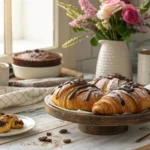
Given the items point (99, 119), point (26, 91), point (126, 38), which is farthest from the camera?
point (126, 38)

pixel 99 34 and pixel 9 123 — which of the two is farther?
pixel 99 34

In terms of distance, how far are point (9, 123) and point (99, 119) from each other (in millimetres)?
235

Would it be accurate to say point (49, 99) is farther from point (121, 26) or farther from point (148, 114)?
point (121, 26)

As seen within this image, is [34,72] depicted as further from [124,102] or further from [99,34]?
[124,102]

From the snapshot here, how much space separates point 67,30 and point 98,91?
2.72 ft

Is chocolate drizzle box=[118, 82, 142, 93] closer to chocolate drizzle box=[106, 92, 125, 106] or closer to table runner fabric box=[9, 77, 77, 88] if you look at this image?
chocolate drizzle box=[106, 92, 125, 106]

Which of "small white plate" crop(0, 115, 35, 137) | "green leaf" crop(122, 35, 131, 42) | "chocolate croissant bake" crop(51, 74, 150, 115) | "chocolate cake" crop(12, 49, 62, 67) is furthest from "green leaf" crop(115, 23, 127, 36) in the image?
"small white plate" crop(0, 115, 35, 137)

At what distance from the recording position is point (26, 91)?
5.23 ft

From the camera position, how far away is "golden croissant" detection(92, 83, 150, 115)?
1.26 meters

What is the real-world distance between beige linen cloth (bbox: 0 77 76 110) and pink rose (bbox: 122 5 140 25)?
0.30 m

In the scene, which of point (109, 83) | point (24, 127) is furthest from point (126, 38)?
point (24, 127)

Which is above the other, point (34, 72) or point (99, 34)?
point (99, 34)

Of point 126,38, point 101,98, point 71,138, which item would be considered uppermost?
point 126,38

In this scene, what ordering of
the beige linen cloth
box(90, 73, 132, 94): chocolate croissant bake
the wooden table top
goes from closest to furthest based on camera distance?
the wooden table top
box(90, 73, 132, 94): chocolate croissant bake
the beige linen cloth
